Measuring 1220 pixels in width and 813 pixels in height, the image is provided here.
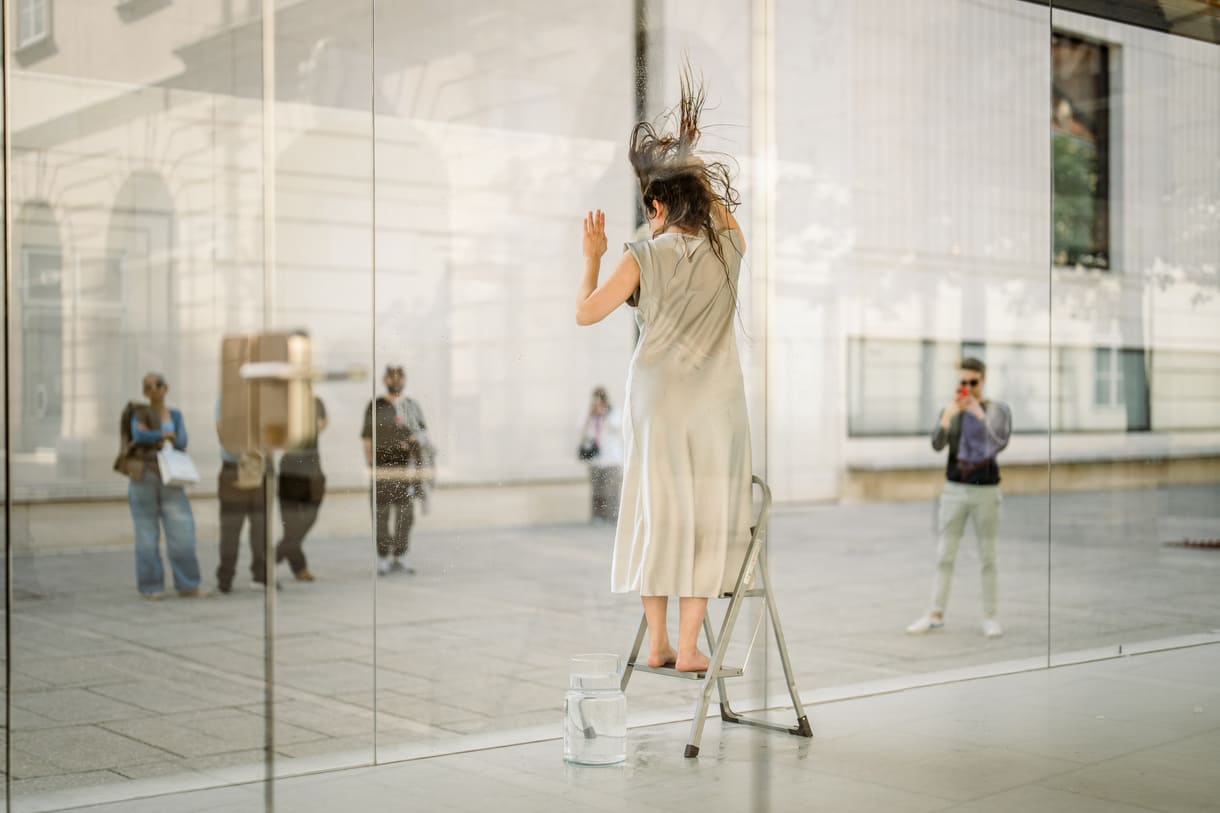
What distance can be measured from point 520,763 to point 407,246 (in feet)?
5.32

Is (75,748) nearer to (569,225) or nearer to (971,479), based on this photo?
(569,225)

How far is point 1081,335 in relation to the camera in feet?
20.5

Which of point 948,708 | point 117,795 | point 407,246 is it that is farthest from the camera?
point 948,708

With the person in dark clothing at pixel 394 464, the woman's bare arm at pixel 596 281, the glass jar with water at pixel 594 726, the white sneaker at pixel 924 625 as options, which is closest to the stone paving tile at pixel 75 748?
the person in dark clothing at pixel 394 464

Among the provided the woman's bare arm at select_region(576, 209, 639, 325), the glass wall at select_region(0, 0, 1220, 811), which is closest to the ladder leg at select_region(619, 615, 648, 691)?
the glass wall at select_region(0, 0, 1220, 811)

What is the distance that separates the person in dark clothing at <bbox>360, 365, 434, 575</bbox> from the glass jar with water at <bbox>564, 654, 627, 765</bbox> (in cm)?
66

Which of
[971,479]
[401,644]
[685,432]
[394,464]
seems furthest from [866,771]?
[971,479]

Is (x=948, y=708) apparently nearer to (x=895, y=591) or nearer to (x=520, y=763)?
(x=895, y=591)

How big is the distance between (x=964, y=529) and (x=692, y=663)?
6.43ft

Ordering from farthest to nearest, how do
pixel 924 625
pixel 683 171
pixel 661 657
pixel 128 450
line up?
pixel 924 625 < pixel 683 171 < pixel 661 657 < pixel 128 450

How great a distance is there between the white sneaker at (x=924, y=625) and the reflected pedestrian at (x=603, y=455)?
1.73m

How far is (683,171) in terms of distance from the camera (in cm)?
480

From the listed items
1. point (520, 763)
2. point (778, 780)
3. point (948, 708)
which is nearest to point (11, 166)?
point (520, 763)

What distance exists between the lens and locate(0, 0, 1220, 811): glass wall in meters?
4.02
